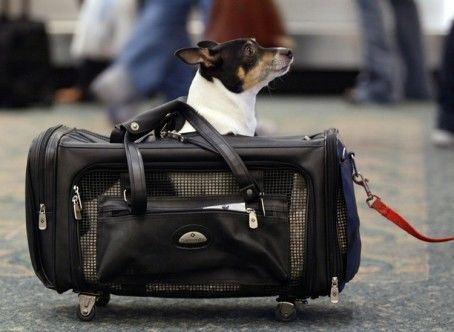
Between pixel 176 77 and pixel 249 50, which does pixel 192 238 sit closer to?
pixel 249 50

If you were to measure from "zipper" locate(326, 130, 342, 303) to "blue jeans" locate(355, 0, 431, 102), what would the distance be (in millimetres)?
6789

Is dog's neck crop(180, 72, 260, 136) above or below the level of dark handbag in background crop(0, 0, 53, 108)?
above

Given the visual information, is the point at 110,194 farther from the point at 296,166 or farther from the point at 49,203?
the point at 296,166

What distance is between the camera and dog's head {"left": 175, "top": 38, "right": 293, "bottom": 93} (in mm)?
2992

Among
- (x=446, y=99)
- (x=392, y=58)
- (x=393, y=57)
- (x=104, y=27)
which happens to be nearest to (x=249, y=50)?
(x=446, y=99)

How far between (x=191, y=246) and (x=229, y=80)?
1.96ft

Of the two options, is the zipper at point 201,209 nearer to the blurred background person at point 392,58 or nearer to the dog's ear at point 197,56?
the dog's ear at point 197,56

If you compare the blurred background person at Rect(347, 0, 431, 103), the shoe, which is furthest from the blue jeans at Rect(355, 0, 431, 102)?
the shoe

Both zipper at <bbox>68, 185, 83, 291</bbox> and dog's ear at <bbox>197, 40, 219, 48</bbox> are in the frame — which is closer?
zipper at <bbox>68, 185, 83, 291</bbox>

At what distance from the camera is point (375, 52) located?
9.30 m

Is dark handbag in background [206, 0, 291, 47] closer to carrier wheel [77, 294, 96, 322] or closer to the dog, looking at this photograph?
the dog

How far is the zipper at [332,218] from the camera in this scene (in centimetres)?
261

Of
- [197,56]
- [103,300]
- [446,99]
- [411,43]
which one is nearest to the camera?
[103,300]

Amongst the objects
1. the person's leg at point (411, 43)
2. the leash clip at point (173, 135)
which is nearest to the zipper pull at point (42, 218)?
the leash clip at point (173, 135)
